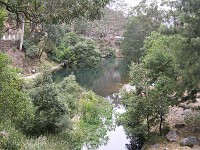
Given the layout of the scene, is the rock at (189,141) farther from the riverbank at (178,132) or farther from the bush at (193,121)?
the bush at (193,121)

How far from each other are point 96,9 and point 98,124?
1283 cm

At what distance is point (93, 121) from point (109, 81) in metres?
19.3

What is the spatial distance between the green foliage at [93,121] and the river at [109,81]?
555mm

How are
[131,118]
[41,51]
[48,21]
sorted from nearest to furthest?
1. [48,21]
2. [131,118]
3. [41,51]

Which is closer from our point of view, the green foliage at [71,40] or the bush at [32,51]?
the bush at [32,51]

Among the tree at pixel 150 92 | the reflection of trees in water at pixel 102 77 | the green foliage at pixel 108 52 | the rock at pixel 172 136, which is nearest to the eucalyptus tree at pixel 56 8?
the tree at pixel 150 92

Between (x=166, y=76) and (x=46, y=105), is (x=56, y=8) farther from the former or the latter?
(x=166, y=76)

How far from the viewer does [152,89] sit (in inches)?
648

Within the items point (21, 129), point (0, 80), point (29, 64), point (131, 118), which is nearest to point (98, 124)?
point (131, 118)

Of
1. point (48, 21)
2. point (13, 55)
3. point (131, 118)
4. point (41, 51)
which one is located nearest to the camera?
point (48, 21)

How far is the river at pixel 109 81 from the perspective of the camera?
63.4 ft

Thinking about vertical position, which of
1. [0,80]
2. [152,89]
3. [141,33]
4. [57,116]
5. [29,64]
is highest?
[0,80]

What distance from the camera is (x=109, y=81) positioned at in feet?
133

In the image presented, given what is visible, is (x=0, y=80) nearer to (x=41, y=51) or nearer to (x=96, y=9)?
(x=96, y=9)
